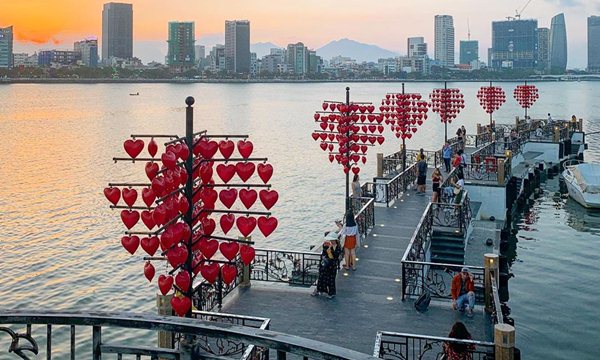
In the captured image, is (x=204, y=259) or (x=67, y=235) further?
(x=67, y=235)

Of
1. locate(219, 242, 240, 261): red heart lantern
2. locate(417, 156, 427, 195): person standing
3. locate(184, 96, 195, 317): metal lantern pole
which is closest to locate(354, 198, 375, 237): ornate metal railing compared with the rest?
locate(417, 156, 427, 195): person standing

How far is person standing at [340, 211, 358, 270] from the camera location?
18859mm

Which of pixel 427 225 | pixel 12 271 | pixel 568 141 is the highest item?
pixel 568 141

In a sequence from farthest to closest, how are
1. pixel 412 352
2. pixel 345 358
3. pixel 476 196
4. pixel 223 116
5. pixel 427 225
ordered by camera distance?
A: 1. pixel 223 116
2. pixel 476 196
3. pixel 427 225
4. pixel 412 352
5. pixel 345 358

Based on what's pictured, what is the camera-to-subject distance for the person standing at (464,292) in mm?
15438

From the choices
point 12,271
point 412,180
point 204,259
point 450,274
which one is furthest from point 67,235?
point 204,259

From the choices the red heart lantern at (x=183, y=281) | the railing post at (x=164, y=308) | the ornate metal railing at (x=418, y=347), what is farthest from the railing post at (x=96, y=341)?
the ornate metal railing at (x=418, y=347)

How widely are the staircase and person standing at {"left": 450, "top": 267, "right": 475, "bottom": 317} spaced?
7.40 metres

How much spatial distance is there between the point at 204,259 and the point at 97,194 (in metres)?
38.0

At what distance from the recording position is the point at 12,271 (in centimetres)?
2792

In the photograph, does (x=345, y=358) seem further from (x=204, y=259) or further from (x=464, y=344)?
(x=464, y=344)

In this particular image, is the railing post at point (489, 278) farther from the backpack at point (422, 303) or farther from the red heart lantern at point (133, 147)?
the red heart lantern at point (133, 147)

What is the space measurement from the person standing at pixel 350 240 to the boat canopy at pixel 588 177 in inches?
1097

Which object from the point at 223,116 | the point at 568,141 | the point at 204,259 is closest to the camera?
the point at 204,259
